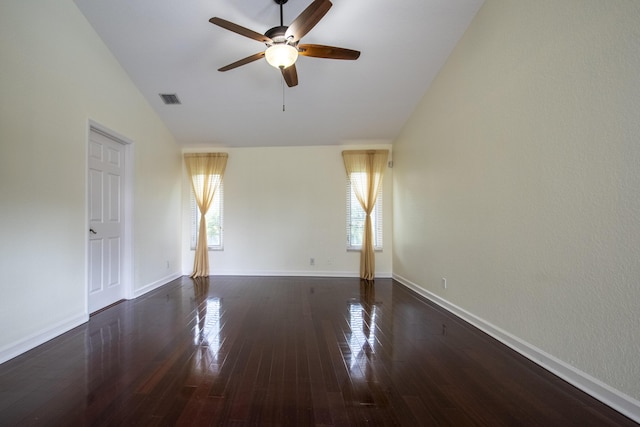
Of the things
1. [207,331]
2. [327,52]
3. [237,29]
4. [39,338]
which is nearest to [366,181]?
[327,52]

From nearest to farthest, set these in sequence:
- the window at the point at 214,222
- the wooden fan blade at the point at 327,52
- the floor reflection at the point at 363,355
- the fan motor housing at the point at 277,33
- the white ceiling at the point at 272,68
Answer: the floor reflection at the point at 363,355
the fan motor housing at the point at 277,33
the wooden fan blade at the point at 327,52
the white ceiling at the point at 272,68
the window at the point at 214,222

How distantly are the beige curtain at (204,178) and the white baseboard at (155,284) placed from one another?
0.39m

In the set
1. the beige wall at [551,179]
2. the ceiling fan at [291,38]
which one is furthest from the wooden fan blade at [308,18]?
the beige wall at [551,179]

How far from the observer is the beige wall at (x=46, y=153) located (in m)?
2.08

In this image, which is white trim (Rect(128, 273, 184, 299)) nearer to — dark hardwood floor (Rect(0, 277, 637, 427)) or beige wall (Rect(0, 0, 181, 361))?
dark hardwood floor (Rect(0, 277, 637, 427))

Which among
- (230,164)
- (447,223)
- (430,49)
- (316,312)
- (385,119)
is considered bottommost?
(316,312)

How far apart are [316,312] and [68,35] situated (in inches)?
151

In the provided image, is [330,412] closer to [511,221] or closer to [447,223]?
[511,221]

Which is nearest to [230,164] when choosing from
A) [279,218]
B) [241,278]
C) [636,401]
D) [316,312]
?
[279,218]

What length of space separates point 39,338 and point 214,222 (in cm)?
306

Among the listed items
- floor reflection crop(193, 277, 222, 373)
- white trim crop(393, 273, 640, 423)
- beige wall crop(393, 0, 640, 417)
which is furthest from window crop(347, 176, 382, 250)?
floor reflection crop(193, 277, 222, 373)

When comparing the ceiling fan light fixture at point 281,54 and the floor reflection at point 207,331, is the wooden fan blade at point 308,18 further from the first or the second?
the floor reflection at point 207,331

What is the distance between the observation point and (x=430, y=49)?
3109 millimetres

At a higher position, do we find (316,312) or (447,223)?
(447,223)
